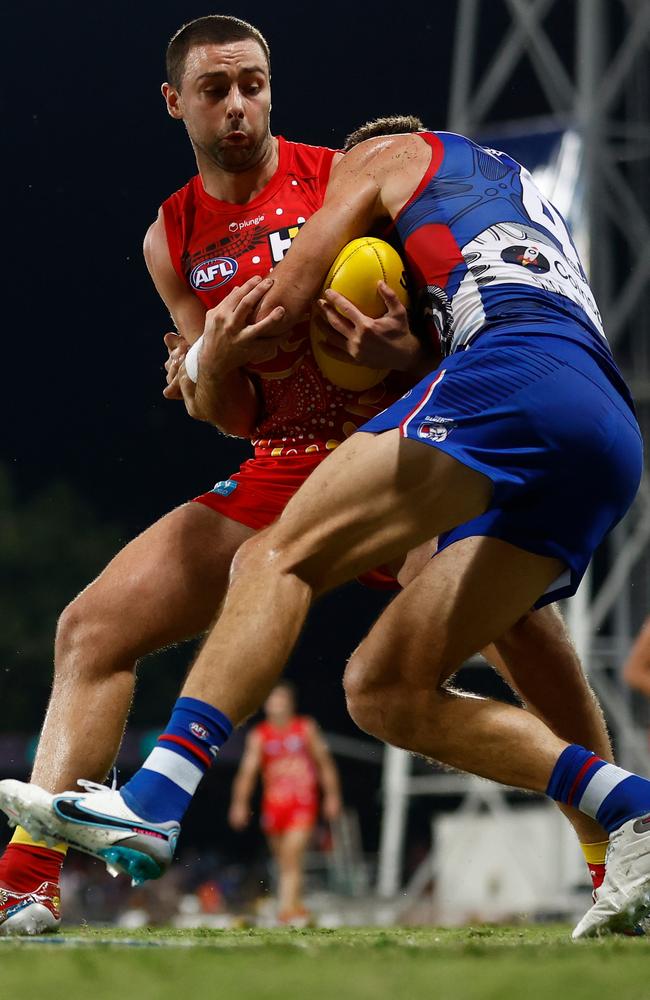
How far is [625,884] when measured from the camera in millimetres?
2889

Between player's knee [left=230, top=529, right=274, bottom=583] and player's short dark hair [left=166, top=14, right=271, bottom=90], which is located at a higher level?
player's short dark hair [left=166, top=14, right=271, bottom=90]

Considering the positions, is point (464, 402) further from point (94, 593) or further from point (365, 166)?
point (94, 593)

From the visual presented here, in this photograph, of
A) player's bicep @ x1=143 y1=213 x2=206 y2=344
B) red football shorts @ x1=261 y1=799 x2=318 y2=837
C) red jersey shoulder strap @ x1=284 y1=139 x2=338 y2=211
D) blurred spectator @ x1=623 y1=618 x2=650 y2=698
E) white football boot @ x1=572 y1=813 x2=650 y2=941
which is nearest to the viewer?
white football boot @ x1=572 y1=813 x2=650 y2=941

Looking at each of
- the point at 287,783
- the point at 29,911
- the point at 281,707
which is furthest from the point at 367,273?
the point at 281,707

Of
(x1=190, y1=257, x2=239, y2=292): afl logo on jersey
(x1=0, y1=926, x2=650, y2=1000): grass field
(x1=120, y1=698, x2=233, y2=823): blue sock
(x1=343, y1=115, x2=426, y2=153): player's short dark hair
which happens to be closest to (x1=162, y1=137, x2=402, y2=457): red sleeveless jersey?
(x1=190, y1=257, x2=239, y2=292): afl logo on jersey

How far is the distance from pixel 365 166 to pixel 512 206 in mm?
343

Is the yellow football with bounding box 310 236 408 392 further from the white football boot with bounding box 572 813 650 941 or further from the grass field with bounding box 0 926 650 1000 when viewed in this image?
the grass field with bounding box 0 926 650 1000

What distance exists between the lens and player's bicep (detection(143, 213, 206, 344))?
394 centimetres

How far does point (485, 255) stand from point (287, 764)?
739cm

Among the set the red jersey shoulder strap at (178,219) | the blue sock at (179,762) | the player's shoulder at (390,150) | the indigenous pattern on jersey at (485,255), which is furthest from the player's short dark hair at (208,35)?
the blue sock at (179,762)

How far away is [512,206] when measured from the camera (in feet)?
10.3

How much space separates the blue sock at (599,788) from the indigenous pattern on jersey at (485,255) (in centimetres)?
87

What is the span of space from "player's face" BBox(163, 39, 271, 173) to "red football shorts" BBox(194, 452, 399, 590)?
0.83 m

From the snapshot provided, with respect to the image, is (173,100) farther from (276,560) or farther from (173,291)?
(276,560)
